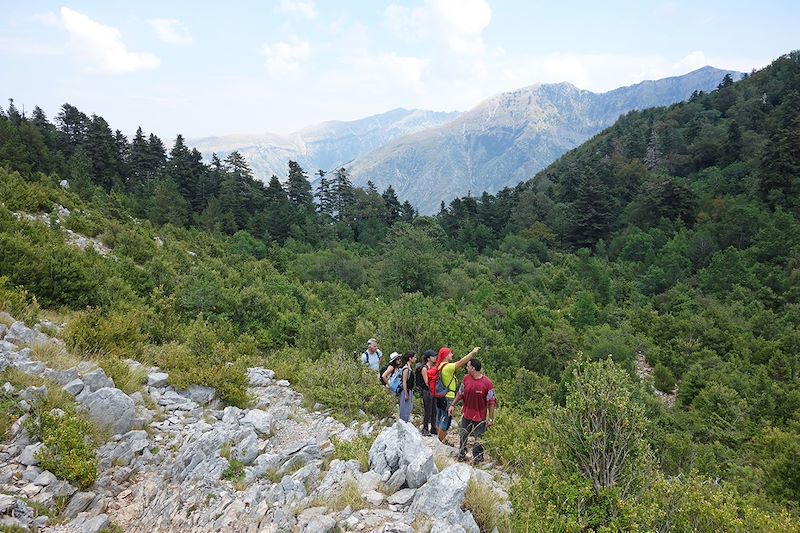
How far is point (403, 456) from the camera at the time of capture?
18.7 feet

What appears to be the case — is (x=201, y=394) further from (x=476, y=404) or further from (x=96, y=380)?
(x=476, y=404)

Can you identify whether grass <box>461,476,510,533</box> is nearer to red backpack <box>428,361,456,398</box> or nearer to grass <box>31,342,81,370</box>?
red backpack <box>428,361,456,398</box>

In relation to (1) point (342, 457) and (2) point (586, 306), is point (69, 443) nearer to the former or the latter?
(1) point (342, 457)

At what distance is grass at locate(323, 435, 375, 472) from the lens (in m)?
5.99

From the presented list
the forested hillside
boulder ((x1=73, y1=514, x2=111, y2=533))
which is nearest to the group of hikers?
A: the forested hillside

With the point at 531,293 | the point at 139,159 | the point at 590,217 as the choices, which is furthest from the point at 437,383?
the point at 139,159

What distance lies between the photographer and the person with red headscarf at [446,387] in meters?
7.59

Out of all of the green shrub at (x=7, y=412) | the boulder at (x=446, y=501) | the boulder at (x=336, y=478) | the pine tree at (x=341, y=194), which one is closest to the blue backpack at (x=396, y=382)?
the boulder at (x=336, y=478)

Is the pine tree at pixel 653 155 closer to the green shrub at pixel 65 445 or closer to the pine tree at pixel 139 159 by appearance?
the pine tree at pixel 139 159

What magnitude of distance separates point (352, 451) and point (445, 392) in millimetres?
2039

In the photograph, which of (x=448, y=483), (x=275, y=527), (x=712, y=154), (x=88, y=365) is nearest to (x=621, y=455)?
(x=448, y=483)

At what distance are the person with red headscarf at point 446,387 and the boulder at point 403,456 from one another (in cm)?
163

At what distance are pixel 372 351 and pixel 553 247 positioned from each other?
125ft

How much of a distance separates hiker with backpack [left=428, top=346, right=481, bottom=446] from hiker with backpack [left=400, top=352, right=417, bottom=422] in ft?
1.36
